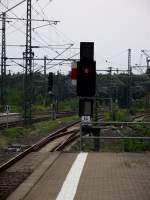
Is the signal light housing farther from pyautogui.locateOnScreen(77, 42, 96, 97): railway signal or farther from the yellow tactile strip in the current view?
the yellow tactile strip

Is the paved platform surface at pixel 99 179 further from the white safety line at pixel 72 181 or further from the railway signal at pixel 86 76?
the railway signal at pixel 86 76

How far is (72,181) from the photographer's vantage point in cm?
1320

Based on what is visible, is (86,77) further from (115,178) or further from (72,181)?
(72,181)

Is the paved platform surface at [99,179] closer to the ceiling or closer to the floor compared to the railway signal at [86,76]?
closer to the floor

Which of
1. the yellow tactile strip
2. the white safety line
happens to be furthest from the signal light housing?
the white safety line

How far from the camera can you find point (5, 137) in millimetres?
34875

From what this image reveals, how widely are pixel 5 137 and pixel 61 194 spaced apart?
2378 centimetres

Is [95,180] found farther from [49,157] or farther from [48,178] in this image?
[49,157]

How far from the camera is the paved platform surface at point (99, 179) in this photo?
11273 millimetres

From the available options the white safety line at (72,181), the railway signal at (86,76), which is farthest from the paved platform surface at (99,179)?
the railway signal at (86,76)

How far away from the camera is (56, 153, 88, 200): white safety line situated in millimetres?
11242

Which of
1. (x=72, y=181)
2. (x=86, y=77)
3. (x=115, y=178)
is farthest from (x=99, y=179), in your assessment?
(x=86, y=77)

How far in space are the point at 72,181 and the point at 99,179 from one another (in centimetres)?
63

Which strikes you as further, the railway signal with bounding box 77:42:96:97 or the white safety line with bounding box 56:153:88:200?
the railway signal with bounding box 77:42:96:97
